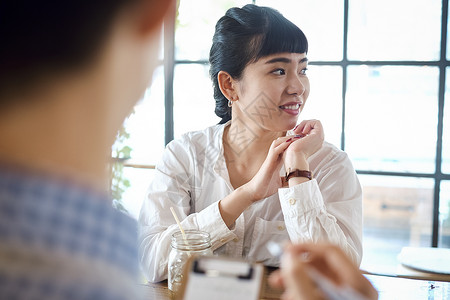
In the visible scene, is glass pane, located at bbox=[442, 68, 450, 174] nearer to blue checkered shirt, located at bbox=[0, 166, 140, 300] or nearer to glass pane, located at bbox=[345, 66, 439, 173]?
glass pane, located at bbox=[345, 66, 439, 173]

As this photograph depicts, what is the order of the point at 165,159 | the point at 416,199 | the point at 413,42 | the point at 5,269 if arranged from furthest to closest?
the point at 416,199 < the point at 413,42 < the point at 165,159 < the point at 5,269

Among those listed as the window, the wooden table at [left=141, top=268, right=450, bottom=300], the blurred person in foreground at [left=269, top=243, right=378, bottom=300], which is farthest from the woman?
the window

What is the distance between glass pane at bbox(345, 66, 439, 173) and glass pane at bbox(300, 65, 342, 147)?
6cm

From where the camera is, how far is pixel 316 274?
1.44ft

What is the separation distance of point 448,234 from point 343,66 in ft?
4.12

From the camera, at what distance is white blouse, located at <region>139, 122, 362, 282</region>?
145 centimetres

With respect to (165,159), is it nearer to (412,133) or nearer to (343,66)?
(343,66)

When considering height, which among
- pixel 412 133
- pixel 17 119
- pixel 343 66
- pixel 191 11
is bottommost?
pixel 17 119

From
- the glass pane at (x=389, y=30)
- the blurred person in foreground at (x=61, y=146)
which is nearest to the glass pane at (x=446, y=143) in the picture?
the glass pane at (x=389, y=30)

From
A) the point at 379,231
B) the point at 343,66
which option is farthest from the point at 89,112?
the point at 379,231

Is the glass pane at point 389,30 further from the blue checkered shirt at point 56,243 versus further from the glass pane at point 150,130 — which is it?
the blue checkered shirt at point 56,243

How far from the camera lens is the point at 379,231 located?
573 cm

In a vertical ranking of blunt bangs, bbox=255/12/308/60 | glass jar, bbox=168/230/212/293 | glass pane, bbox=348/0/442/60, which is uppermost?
glass pane, bbox=348/0/442/60

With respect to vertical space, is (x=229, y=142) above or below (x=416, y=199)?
above
